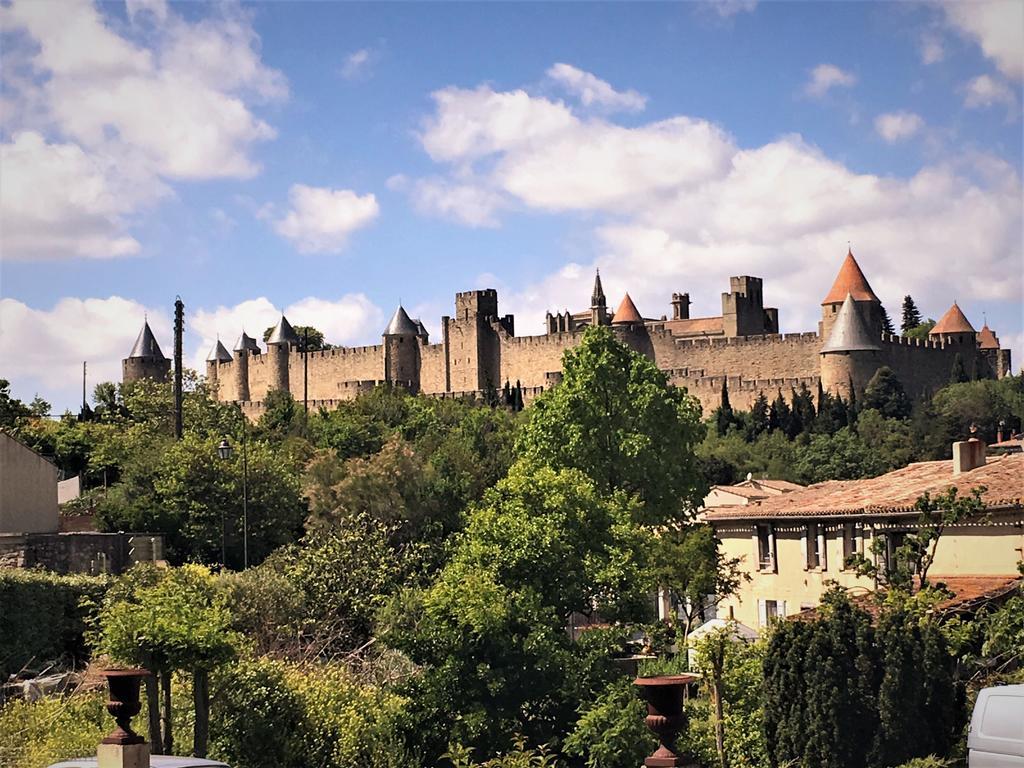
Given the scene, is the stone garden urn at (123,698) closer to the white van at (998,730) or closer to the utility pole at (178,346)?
the white van at (998,730)

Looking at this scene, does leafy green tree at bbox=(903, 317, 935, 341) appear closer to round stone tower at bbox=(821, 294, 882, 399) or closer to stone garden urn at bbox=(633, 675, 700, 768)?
round stone tower at bbox=(821, 294, 882, 399)

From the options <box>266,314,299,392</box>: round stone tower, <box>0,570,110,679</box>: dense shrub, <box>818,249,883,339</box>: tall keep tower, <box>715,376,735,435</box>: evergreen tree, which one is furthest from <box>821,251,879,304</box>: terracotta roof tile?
<box>0,570,110,679</box>: dense shrub

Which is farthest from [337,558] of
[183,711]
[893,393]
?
[893,393]

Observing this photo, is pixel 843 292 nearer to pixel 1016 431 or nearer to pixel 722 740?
pixel 1016 431

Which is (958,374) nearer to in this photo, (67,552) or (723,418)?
(723,418)

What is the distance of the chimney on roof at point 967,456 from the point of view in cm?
2792

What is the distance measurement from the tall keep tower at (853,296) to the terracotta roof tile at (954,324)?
772 centimetres

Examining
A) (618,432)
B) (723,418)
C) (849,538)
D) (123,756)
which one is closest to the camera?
(123,756)

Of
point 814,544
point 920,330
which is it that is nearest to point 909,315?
point 920,330

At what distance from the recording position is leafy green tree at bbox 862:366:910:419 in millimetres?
80938

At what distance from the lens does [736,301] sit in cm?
9788

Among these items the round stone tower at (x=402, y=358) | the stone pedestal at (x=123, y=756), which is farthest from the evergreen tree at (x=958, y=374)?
the stone pedestal at (x=123, y=756)

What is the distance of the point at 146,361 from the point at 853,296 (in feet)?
153

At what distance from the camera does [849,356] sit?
284 ft
